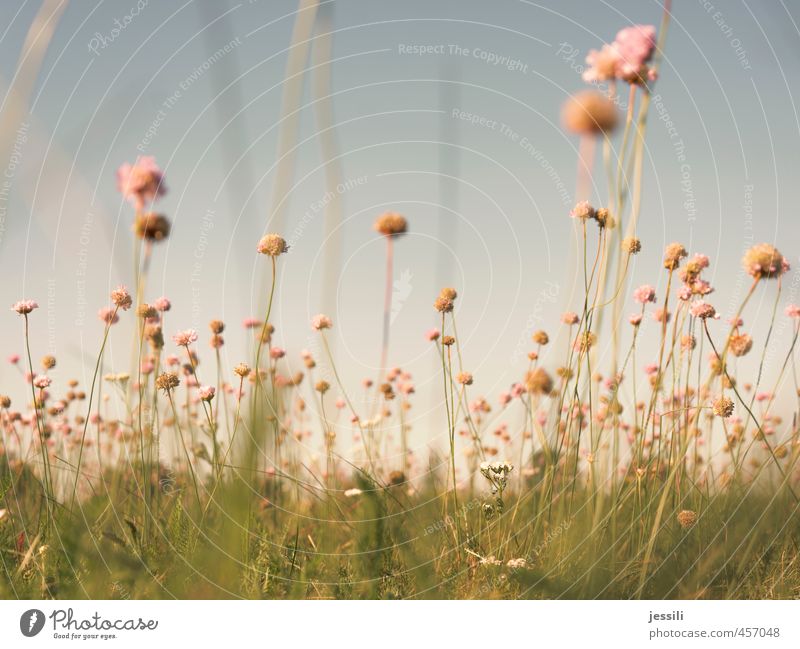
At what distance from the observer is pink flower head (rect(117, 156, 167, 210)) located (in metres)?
2.10

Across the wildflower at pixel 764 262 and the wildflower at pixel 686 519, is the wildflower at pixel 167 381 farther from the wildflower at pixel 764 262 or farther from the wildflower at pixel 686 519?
the wildflower at pixel 764 262

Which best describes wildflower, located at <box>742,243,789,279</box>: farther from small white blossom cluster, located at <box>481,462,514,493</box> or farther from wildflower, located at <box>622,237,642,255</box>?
small white blossom cluster, located at <box>481,462,514,493</box>

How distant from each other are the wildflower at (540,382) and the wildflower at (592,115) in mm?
913

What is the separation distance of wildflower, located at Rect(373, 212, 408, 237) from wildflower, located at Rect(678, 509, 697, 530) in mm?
1447

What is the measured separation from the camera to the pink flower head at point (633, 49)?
2.24 m

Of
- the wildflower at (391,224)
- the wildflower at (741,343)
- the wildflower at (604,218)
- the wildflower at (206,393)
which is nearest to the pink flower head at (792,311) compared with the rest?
the wildflower at (741,343)

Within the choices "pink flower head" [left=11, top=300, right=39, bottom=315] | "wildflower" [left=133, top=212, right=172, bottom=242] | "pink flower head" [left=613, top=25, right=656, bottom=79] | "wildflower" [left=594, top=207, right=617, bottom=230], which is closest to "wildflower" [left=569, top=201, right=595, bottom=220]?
"wildflower" [left=594, top=207, right=617, bottom=230]

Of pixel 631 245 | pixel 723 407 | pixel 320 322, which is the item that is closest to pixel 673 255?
pixel 631 245

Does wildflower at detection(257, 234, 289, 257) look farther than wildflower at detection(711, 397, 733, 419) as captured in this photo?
No

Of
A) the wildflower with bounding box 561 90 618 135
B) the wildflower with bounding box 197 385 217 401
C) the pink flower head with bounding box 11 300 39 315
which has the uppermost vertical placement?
the wildflower with bounding box 561 90 618 135

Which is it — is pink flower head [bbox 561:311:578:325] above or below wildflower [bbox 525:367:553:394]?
above
